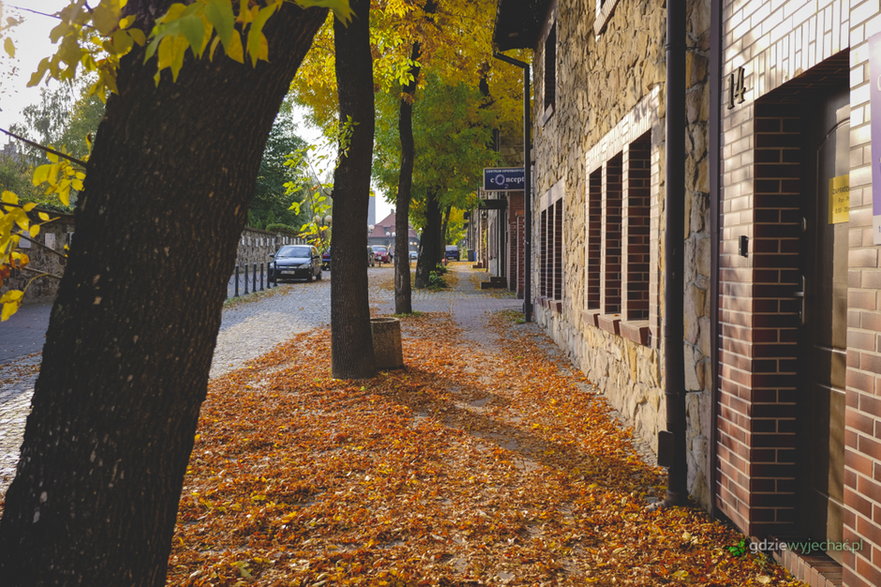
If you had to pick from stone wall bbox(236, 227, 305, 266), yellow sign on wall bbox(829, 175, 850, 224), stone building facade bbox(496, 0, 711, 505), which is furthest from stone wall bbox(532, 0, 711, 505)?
stone wall bbox(236, 227, 305, 266)

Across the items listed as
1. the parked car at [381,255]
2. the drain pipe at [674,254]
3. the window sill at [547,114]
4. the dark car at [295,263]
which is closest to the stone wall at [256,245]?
the dark car at [295,263]

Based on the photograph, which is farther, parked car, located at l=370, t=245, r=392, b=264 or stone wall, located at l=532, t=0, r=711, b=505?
parked car, located at l=370, t=245, r=392, b=264

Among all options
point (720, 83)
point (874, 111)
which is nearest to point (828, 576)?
point (874, 111)

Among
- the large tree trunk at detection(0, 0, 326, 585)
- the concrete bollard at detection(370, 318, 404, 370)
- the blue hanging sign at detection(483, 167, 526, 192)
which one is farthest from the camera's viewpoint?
the blue hanging sign at detection(483, 167, 526, 192)

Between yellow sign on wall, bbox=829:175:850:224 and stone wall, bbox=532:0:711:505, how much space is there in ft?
3.26

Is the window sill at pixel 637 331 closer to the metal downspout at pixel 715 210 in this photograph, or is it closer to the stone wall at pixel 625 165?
the stone wall at pixel 625 165

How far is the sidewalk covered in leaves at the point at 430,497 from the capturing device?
11.6 feet

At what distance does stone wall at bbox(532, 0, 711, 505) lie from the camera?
443 centimetres

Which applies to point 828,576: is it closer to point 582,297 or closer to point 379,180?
point 582,297

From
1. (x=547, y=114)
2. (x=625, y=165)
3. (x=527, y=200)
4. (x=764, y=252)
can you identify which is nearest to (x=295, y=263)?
(x=527, y=200)

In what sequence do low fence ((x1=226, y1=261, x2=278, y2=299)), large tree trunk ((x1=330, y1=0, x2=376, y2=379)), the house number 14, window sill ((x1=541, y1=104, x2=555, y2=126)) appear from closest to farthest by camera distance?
the house number 14, large tree trunk ((x1=330, y1=0, x2=376, y2=379)), window sill ((x1=541, y1=104, x2=555, y2=126)), low fence ((x1=226, y1=261, x2=278, y2=299))

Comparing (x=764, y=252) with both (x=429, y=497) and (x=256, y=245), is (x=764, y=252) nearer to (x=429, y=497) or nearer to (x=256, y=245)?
(x=429, y=497)

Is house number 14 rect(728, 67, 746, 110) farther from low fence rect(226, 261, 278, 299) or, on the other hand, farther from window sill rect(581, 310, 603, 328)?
low fence rect(226, 261, 278, 299)

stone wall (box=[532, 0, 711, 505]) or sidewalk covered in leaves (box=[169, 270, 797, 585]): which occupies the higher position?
stone wall (box=[532, 0, 711, 505])
